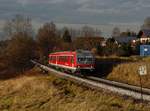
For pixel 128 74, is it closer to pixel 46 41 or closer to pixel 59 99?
pixel 59 99

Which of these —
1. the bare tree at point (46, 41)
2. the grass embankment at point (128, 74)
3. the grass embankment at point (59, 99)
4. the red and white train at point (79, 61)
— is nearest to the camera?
the grass embankment at point (59, 99)

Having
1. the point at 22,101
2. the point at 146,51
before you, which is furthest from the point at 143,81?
the point at 146,51

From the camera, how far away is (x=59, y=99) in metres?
22.4

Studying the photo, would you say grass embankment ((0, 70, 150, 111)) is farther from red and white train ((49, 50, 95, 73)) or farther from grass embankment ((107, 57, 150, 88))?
red and white train ((49, 50, 95, 73))

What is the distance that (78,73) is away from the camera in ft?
134

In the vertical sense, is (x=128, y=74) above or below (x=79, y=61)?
below

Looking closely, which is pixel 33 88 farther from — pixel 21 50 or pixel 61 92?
pixel 21 50

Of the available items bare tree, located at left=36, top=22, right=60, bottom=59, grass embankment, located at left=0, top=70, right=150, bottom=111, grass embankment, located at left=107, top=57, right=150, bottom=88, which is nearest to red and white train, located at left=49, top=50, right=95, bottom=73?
grass embankment, located at left=107, top=57, right=150, bottom=88

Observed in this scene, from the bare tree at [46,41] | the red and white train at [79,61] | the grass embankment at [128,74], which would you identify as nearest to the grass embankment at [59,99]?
the grass embankment at [128,74]

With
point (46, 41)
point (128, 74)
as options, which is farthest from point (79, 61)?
point (46, 41)

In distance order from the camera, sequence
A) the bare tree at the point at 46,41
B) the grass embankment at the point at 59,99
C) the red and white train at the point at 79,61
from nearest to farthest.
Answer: the grass embankment at the point at 59,99 < the red and white train at the point at 79,61 < the bare tree at the point at 46,41

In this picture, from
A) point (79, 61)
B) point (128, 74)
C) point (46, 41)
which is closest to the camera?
point (128, 74)

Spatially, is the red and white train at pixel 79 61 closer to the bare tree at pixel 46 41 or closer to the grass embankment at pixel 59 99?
the grass embankment at pixel 59 99

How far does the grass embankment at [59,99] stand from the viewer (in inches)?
720
